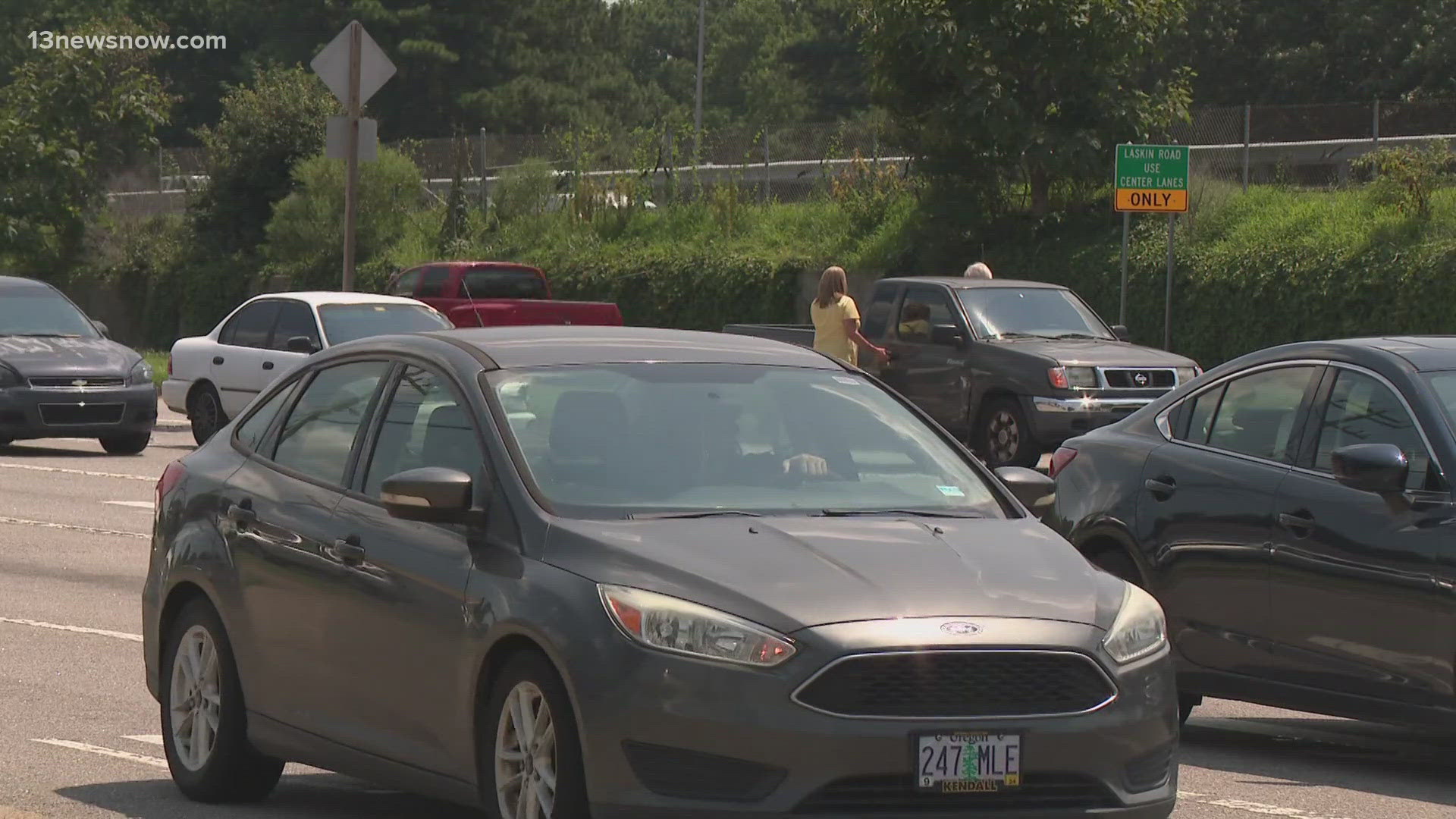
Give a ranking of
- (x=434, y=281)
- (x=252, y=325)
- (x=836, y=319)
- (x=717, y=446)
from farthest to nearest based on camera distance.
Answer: (x=434, y=281)
(x=252, y=325)
(x=836, y=319)
(x=717, y=446)

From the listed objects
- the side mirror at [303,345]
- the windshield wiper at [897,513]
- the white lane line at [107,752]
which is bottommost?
the white lane line at [107,752]

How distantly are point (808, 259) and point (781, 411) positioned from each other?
29185 mm

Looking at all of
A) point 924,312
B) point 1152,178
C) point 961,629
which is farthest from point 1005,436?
point 961,629

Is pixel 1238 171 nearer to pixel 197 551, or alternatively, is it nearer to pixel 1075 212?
pixel 1075 212

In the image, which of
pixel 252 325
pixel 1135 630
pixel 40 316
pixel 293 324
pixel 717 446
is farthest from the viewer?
pixel 252 325

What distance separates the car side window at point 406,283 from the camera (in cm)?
3306

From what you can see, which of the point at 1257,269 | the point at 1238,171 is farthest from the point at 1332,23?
the point at 1257,269

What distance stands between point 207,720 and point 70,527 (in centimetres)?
988

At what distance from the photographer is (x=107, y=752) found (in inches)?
335

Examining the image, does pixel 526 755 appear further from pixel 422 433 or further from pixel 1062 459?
pixel 1062 459

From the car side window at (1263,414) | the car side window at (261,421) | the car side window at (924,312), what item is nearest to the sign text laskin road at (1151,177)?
the car side window at (924,312)

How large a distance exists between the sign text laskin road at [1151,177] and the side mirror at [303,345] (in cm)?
911

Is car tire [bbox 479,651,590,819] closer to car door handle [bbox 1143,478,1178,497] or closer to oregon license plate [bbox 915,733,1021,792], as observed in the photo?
oregon license plate [bbox 915,733,1021,792]

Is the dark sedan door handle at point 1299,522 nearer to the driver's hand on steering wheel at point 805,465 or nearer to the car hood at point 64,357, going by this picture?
the driver's hand on steering wheel at point 805,465
